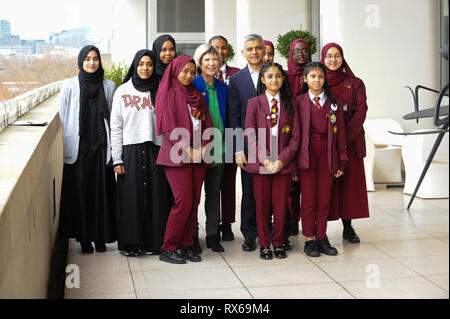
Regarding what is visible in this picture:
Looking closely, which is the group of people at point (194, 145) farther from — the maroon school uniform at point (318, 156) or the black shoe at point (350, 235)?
the black shoe at point (350, 235)

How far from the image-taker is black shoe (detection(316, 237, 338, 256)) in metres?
3.85

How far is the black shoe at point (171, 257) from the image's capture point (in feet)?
12.1

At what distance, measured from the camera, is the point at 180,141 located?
3615mm

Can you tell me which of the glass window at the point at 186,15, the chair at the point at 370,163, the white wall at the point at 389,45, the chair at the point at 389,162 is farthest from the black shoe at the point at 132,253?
the glass window at the point at 186,15

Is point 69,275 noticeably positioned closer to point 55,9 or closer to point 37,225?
point 37,225

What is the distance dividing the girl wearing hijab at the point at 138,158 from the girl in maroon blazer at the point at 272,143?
0.55 m

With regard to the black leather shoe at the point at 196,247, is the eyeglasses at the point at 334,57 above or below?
above

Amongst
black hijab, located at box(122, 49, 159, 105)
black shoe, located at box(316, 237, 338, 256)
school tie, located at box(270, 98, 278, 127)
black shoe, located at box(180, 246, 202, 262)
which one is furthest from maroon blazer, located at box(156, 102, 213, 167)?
black shoe, located at box(316, 237, 338, 256)

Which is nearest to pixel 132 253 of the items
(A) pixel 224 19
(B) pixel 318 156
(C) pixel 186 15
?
(B) pixel 318 156

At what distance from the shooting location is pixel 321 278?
3.38m

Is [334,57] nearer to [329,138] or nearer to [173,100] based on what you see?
[329,138]

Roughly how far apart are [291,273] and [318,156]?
73 cm

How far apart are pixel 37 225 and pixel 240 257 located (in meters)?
1.30
